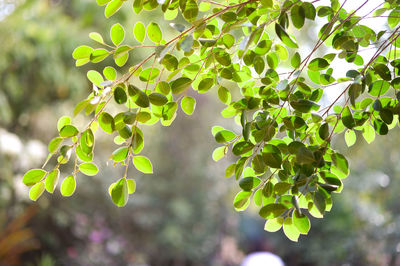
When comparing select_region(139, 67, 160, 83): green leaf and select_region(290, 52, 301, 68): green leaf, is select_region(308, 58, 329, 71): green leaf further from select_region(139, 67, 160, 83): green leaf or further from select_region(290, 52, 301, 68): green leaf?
select_region(139, 67, 160, 83): green leaf

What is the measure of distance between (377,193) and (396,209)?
0.51m

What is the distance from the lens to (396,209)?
110 inches

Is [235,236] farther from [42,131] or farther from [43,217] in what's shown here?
[42,131]

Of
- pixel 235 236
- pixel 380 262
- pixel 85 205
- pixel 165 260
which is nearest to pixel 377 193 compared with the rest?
pixel 380 262

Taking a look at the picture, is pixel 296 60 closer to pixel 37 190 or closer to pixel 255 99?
pixel 255 99

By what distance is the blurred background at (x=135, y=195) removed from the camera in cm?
317

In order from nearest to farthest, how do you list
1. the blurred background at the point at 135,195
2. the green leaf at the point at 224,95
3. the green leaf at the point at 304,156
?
the green leaf at the point at 304,156 < the green leaf at the point at 224,95 < the blurred background at the point at 135,195

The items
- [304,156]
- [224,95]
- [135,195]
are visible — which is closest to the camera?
[304,156]

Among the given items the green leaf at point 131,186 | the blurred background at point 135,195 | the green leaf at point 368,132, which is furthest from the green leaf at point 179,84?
the blurred background at point 135,195

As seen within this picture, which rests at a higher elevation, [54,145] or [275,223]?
[54,145]

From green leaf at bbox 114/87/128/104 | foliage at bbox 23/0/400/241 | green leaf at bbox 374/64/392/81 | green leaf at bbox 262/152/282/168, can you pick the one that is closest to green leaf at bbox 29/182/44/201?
foliage at bbox 23/0/400/241

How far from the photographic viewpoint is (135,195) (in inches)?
169

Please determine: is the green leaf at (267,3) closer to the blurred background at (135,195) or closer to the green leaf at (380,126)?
the green leaf at (380,126)

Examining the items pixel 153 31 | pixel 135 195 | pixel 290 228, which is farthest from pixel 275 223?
pixel 135 195
